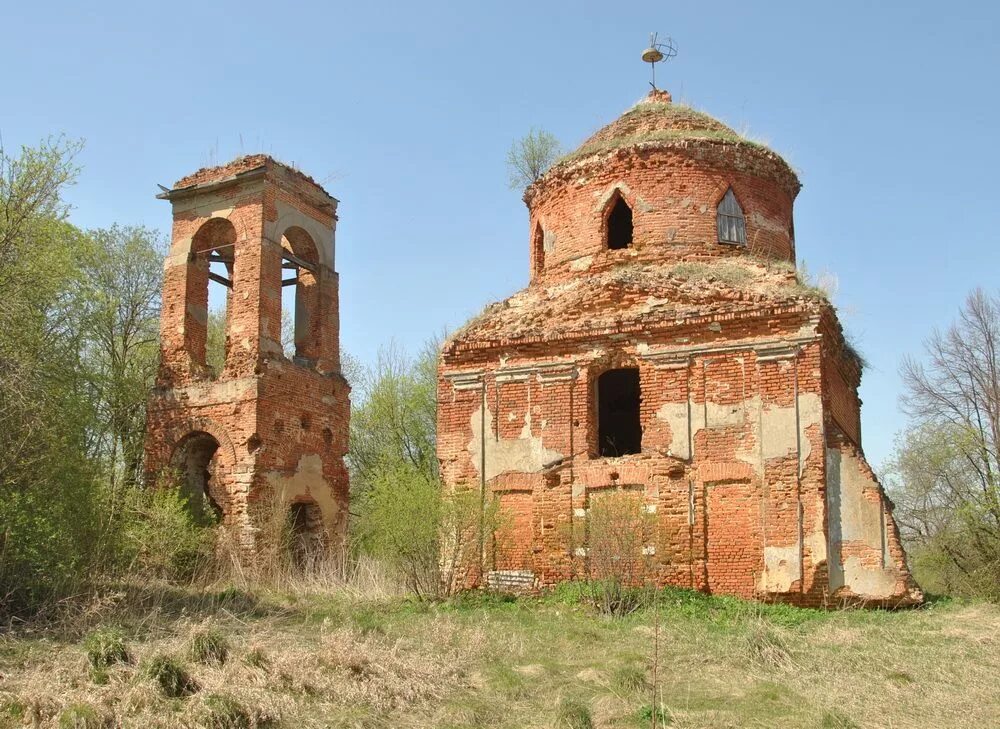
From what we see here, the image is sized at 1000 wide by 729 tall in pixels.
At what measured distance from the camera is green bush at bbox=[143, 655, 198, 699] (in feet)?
24.9

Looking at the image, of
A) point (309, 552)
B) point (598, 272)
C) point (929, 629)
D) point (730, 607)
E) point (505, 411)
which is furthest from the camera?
point (309, 552)

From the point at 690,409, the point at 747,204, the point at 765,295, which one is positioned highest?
the point at 747,204

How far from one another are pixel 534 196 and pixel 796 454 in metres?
6.95

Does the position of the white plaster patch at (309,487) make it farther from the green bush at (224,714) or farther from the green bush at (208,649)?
the green bush at (224,714)

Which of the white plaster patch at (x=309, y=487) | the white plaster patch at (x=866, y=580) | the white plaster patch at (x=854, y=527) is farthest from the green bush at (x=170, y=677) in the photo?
the white plaster patch at (x=309, y=487)

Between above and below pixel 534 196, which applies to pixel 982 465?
below

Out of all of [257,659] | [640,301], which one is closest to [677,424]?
[640,301]

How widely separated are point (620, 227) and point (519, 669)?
9185 mm

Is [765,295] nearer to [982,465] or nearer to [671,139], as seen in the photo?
[671,139]

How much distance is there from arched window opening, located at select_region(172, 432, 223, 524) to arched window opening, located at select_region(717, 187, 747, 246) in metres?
8.82

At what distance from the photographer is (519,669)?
9031 mm

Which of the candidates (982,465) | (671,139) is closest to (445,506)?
(671,139)

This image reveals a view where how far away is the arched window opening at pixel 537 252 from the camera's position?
1722 cm

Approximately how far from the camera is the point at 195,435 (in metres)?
17.2
